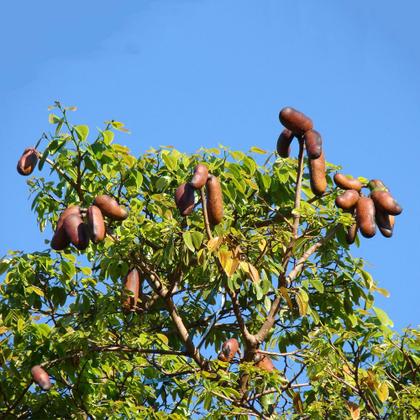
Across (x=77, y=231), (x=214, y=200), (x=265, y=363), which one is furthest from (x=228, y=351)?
(x=77, y=231)

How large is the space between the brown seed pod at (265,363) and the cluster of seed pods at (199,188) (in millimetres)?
785

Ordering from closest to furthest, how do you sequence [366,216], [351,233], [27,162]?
[366,216] → [351,233] → [27,162]

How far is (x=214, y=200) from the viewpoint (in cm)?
541

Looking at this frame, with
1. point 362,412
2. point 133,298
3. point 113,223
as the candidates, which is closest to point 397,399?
point 362,412

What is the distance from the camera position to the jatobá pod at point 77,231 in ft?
17.1

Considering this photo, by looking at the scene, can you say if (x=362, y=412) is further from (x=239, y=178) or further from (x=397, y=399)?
(x=239, y=178)

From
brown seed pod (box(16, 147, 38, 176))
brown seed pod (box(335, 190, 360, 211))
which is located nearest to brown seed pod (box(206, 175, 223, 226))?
brown seed pod (box(335, 190, 360, 211))

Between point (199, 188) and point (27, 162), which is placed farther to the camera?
point (27, 162)

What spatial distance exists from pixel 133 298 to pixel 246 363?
76cm

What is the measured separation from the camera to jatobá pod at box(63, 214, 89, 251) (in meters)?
5.23

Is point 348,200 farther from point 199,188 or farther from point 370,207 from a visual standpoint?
point 199,188

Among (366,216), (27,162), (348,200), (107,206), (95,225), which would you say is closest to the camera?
(95,225)

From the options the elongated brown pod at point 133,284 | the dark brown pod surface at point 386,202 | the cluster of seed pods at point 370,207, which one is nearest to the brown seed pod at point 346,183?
the cluster of seed pods at point 370,207

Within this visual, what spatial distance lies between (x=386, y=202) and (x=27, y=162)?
177 centimetres
